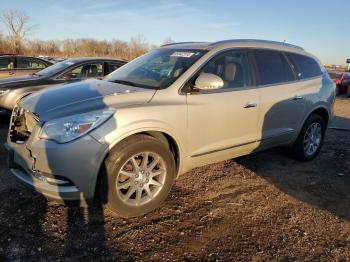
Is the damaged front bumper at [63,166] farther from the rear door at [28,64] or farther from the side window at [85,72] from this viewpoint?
the rear door at [28,64]

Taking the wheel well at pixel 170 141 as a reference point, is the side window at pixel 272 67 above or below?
above

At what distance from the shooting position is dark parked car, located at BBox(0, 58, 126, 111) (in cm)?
746

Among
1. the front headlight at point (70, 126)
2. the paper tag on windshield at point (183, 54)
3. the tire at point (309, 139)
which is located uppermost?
the paper tag on windshield at point (183, 54)

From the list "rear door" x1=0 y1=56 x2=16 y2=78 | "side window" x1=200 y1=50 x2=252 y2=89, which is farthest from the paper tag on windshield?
"rear door" x1=0 y1=56 x2=16 y2=78

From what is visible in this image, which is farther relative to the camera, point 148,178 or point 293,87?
point 293,87

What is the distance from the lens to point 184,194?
176 inches

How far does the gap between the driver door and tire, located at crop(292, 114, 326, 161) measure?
1.23 m

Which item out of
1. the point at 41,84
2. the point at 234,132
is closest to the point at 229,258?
the point at 234,132

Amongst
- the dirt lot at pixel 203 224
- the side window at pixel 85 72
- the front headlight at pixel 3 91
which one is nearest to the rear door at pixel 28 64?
the side window at pixel 85 72

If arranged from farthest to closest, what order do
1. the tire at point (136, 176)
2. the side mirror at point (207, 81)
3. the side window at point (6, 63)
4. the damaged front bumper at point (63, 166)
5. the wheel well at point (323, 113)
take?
1. the side window at point (6, 63)
2. the wheel well at point (323, 113)
3. the side mirror at point (207, 81)
4. the tire at point (136, 176)
5. the damaged front bumper at point (63, 166)

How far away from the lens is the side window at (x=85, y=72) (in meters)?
8.20

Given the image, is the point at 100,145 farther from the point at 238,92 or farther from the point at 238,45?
the point at 238,45

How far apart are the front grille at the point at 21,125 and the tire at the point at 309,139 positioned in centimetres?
398

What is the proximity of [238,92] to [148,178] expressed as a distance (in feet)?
5.27
